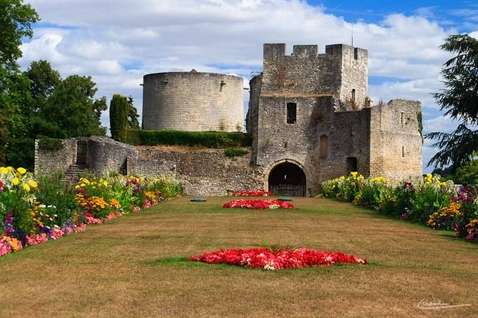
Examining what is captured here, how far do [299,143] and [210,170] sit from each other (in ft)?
17.3

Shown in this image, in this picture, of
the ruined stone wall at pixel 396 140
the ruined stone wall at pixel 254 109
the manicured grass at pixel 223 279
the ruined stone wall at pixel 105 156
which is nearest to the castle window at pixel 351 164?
the ruined stone wall at pixel 396 140

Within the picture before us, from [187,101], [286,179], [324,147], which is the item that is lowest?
[286,179]

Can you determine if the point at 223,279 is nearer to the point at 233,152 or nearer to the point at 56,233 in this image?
the point at 56,233

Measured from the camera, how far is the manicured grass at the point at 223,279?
7305mm

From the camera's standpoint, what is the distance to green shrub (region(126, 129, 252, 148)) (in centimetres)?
4497

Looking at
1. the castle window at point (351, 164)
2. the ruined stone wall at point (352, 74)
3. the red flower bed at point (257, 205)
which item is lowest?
the red flower bed at point (257, 205)

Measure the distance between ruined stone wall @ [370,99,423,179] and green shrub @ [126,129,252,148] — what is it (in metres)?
7.71

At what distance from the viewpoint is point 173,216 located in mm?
19984

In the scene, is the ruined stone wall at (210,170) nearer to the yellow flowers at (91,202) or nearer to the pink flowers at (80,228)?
the yellow flowers at (91,202)

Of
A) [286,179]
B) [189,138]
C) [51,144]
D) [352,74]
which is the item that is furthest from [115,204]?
[286,179]

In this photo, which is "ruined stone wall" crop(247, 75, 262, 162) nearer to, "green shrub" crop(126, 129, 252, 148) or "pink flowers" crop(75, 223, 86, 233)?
"green shrub" crop(126, 129, 252, 148)

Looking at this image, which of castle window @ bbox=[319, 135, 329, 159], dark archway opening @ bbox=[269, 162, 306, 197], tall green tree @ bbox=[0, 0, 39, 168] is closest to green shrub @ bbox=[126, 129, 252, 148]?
dark archway opening @ bbox=[269, 162, 306, 197]

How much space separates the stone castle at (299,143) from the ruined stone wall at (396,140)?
54mm

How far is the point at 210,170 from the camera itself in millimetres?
44188
